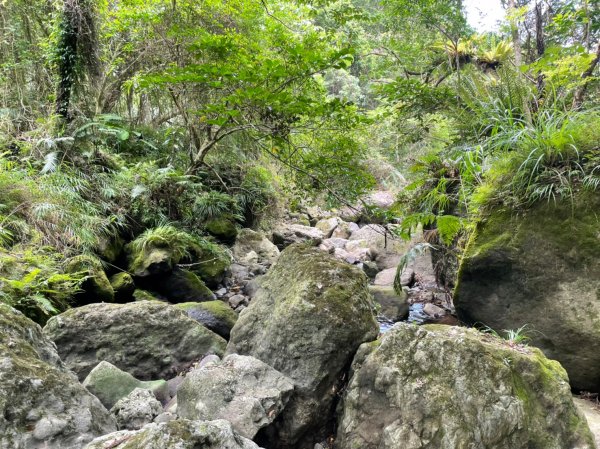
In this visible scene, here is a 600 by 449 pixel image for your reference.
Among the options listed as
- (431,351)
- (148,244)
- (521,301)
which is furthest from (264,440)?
(148,244)

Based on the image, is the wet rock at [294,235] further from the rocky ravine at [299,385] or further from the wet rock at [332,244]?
the rocky ravine at [299,385]

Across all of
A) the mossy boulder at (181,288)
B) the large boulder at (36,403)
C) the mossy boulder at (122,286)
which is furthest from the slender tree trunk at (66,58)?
the large boulder at (36,403)

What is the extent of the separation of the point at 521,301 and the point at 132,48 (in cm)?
772

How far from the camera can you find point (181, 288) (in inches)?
245

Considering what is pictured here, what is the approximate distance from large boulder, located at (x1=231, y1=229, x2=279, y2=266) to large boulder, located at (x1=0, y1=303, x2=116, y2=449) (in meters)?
6.13

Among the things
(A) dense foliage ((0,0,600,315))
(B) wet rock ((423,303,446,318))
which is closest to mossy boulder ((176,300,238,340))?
(A) dense foliage ((0,0,600,315))

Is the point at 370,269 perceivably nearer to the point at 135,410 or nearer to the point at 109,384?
the point at 109,384

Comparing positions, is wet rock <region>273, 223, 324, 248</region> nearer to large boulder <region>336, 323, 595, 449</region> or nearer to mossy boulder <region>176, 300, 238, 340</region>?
mossy boulder <region>176, 300, 238, 340</region>

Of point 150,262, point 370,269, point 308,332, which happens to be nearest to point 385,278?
point 370,269

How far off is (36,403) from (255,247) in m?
6.94

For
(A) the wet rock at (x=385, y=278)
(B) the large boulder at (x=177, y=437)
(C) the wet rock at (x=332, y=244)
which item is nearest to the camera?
(B) the large boulder at (x=177, y=437)

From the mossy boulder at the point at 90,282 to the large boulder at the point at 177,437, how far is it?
3.51m

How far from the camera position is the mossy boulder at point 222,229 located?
8.21 metres

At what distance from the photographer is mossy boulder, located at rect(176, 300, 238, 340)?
488cm
